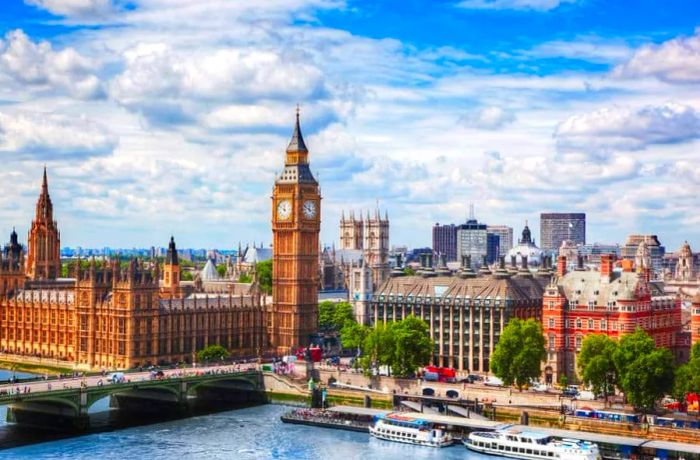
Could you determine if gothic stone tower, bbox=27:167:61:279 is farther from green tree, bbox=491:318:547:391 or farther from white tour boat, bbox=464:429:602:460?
white tour boat, bbox=464:429:602:460

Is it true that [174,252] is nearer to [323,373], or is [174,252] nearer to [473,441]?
[323,373]

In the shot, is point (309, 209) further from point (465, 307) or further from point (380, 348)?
point (380, 348)

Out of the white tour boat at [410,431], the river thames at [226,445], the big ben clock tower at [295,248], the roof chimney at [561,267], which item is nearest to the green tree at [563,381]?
the roof chimney at [561,267]

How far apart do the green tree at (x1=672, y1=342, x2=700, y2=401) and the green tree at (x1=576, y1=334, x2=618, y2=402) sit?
257 inches

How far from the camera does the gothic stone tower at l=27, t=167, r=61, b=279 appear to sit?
600 feet

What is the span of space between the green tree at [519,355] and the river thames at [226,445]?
17.6m

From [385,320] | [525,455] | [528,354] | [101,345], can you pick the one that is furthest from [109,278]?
[525,455]

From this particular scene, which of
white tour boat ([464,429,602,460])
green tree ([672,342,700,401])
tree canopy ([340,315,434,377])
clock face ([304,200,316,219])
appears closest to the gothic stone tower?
clock face ([304,200,316,219])

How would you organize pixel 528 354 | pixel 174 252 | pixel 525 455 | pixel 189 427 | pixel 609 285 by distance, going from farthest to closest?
pixel 174 252
pixel 609 285
pixel 528 354
pixel 189 427
pixel 525 455

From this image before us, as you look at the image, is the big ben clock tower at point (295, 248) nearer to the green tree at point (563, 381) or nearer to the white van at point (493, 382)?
the white van at point (493, 382)

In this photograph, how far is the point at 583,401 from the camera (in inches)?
4363

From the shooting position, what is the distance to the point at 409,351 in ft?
413

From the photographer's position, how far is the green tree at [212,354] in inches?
5650

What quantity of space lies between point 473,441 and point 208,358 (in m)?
50.9
